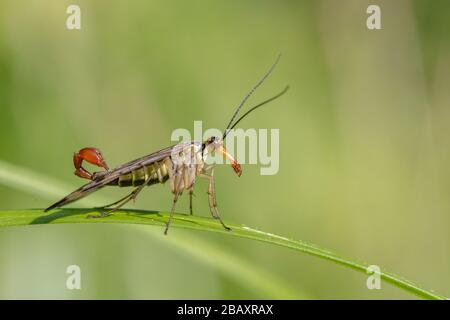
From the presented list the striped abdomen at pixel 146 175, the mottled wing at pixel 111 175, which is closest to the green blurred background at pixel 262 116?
the striped abdomen at pixel 146 175

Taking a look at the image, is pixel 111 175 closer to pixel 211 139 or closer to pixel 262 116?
pixel 211 139

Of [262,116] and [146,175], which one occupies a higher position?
[262,116]

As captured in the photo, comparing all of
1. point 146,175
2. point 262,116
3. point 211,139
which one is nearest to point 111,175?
point 146,175

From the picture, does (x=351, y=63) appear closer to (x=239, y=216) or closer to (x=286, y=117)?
(x=286, y=117)

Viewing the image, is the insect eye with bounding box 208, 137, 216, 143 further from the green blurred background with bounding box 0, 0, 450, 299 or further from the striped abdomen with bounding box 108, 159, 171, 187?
the green blurred background with bounding box 0, 0, 450, 299

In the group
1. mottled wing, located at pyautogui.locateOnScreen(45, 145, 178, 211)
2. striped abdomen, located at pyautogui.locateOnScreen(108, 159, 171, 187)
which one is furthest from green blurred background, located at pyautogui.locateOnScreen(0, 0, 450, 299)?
mottled wing, located at pyautogui.locateOnScreen(45, 145, 178, 211)

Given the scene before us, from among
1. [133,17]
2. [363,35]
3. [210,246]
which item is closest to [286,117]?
[363,35]
